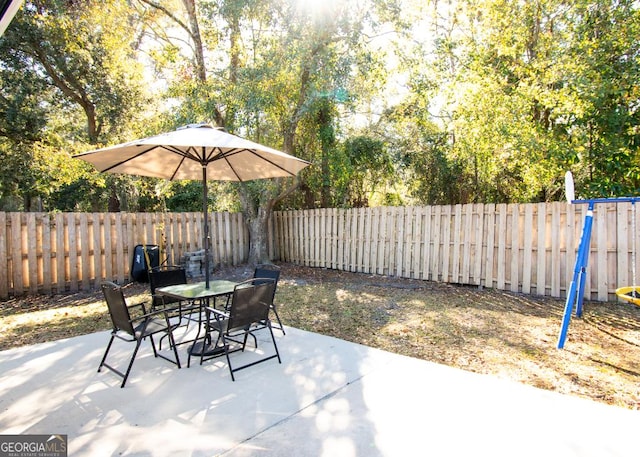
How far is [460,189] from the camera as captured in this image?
9.66 meters

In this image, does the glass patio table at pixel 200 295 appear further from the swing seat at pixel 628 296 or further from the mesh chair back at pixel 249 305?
the swing seat at pixel 628 296

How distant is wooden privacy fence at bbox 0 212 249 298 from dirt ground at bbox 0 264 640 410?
0.39m

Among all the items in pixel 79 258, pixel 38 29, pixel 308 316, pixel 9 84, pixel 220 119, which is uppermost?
pixel 38 29

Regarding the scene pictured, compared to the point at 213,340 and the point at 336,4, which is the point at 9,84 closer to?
the point at 336,4

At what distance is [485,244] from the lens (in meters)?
6.94

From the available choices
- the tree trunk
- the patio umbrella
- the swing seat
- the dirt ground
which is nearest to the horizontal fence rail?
the dirt ground

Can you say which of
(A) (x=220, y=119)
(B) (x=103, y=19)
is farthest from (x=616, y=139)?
(B) (x=103, y=19)

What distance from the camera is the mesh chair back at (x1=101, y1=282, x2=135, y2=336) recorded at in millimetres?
3069

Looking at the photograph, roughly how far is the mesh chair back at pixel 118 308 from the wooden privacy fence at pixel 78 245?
4.92 meters

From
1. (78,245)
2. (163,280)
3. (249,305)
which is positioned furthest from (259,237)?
(249,305)

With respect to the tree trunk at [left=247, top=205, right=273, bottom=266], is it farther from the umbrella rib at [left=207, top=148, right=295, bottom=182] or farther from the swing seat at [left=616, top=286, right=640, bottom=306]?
the swing seat at [left=616, top=286, right=640, bottom=306]

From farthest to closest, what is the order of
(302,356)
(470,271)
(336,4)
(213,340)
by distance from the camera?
(336,4), (470,271), (213,340), (302,356)

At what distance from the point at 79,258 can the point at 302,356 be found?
6017mm

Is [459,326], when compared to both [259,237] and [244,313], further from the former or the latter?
[259,237]
